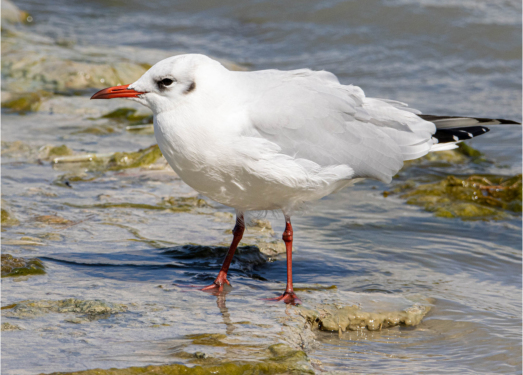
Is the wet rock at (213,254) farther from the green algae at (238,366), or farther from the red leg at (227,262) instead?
the green algae at (238,366)

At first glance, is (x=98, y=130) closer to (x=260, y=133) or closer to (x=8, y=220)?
(x=8, y=220)

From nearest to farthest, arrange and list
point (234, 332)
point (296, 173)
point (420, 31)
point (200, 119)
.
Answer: point (234, 332) < point (200, 119) < point (296, 173) < point (420, 31)

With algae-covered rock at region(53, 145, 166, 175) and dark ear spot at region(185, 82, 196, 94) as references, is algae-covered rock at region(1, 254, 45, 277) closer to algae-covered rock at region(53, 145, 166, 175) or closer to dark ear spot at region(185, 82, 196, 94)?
dark ear spot at region(185, 82, 196, 94)

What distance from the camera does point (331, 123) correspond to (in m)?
4.28

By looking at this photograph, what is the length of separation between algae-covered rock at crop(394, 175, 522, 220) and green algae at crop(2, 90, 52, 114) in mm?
4657

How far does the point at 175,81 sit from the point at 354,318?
5.95 ft

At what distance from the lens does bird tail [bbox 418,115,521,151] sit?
15.8ft

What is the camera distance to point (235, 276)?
457 centimetres

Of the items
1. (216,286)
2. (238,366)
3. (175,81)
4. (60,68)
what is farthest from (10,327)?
(60,68)

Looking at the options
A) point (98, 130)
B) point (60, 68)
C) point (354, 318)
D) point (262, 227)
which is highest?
point (60, 68)

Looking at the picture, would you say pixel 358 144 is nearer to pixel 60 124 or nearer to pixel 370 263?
pixel 370 263

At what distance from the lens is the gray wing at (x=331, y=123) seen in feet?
13.0

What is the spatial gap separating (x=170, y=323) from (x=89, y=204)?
227 centimetres

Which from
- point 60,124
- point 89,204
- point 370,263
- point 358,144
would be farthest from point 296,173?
point 60,124
